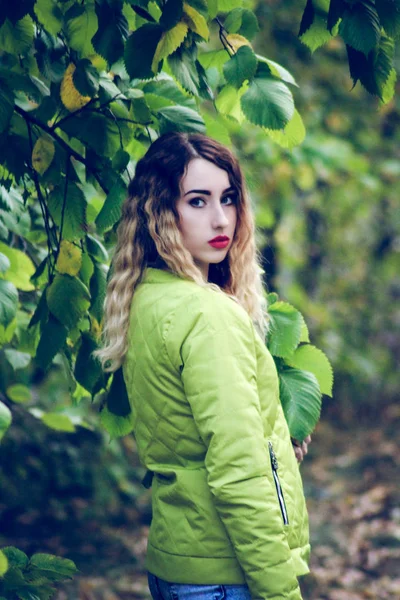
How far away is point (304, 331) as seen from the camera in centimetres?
234

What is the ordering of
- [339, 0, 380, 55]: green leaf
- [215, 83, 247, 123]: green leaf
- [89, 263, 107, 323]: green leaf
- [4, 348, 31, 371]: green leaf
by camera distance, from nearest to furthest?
1. [339, 0, 380, 55]: green leaf
2. [215, 83, 247, 123]: green leaf
3. [89, 263, 107, 323]: green leaf
4. [4, 348, 31, 371]: green leaf

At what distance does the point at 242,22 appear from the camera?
1.97m

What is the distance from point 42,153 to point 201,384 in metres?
0.88

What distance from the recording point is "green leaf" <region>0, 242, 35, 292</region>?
8.61 feet

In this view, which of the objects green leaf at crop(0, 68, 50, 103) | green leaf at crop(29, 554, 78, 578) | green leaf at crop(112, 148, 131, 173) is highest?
green leaf at crop(0, 68, 50, 103)

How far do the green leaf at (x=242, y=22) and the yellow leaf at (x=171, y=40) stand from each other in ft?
0.65

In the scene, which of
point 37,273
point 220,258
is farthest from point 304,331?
point 37,273

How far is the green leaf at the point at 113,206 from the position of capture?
2.18m

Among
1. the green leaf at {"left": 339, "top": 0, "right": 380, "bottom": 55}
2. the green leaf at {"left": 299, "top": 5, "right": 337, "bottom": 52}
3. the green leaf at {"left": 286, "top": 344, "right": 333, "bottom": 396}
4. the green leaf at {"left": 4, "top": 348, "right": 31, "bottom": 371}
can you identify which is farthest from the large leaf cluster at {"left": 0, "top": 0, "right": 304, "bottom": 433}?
the green leaf at {"left": 286, "top": 344, "right": 333, "bottom": 396}

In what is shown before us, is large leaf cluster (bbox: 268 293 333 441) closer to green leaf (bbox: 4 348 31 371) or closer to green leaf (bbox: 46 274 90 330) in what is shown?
green leaf (bbox: 46 274 90 330)

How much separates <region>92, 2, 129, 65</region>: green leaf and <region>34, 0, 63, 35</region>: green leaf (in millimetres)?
118

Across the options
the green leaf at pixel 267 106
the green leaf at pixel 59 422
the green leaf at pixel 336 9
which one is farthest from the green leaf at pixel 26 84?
the green leaf at pixel 59 422

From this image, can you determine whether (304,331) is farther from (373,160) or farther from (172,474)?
(373,160)

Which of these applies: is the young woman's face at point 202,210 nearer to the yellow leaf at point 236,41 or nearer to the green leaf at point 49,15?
the yellow leaf at point 236,41
